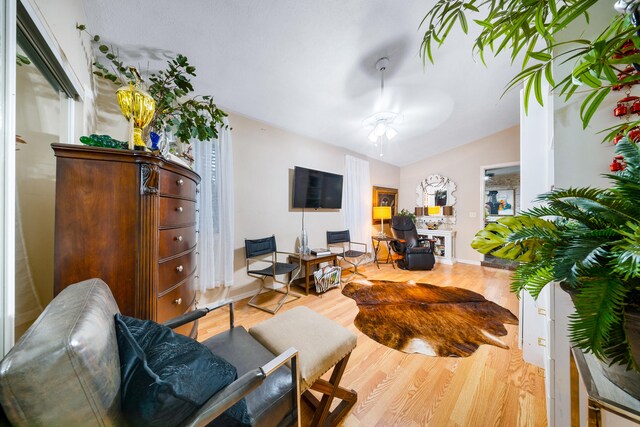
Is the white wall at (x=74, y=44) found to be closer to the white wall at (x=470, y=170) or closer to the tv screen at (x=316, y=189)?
the tv screen at (x=316, y=189)

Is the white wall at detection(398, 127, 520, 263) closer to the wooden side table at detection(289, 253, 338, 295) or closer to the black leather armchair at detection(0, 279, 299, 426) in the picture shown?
the wooden side table at detection(289, 253, 338, 295)

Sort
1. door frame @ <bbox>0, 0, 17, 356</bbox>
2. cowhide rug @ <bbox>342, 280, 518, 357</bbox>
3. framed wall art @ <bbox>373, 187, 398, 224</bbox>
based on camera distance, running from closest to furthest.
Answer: door frame @ <bbox>0, 0, 17, 356</bbox> → cowhide rug @ <bbox>342, 280, 518, 357</bbox> → framed wall art @ <bbox>373, 187, 398, 224</bbox>

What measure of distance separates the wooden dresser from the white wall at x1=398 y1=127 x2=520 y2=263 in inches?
207

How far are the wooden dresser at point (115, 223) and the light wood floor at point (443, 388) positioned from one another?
1194 mm

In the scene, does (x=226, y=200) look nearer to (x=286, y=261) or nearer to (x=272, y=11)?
(x=286, y=261)

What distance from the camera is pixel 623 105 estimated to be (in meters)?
0.91

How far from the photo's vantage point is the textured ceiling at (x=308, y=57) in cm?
155

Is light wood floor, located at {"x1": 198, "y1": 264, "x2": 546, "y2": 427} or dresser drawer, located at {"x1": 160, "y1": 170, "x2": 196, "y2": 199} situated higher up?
dresser drawer, located at {"x1": 160, "y1": 170, "x2": 196, "y2": 199}

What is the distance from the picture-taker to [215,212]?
256cm

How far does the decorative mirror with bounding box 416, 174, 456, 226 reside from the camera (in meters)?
4.94

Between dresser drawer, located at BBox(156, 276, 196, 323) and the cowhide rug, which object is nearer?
dresser drawer, located at BBox(156, 276, 196, 323)

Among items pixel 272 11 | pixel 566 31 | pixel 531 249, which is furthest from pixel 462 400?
pixel 272 11

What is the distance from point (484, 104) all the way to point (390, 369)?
12.5ft

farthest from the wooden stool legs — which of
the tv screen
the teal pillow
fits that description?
the tv screen
